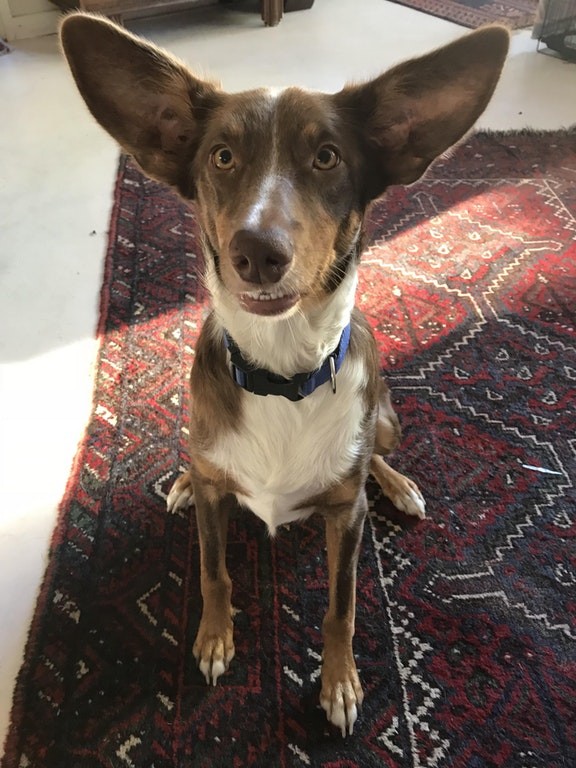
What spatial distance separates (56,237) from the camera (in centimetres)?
285

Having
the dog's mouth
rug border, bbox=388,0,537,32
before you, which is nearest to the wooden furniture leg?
rug border, bbox=388,0,537,32

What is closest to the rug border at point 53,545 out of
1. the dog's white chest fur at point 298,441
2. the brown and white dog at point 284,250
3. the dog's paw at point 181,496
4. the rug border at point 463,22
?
the dog's paw at point 181,496

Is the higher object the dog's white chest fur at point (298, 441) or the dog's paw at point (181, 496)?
the dog's white chest fur at point (298, 441)

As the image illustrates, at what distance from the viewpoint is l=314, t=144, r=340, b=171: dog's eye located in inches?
48.2

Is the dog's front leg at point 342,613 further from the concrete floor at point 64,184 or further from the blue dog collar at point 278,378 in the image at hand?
the concrete floor at point 64,184

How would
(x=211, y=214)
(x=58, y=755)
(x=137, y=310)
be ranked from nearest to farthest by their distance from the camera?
(x=211, y=214) < (x=58, y=755) < (x=137, y=310)

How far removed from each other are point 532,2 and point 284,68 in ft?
8.48

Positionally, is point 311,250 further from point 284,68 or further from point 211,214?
point 284,68

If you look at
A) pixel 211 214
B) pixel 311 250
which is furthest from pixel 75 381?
pixel 311 250

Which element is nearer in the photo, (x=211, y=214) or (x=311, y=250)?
(x=311, y=250)

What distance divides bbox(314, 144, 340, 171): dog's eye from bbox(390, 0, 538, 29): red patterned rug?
4466mm

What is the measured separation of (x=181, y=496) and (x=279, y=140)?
3.34 ft

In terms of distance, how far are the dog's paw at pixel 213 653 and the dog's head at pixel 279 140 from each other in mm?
794

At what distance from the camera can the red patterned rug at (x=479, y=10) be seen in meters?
5.06
